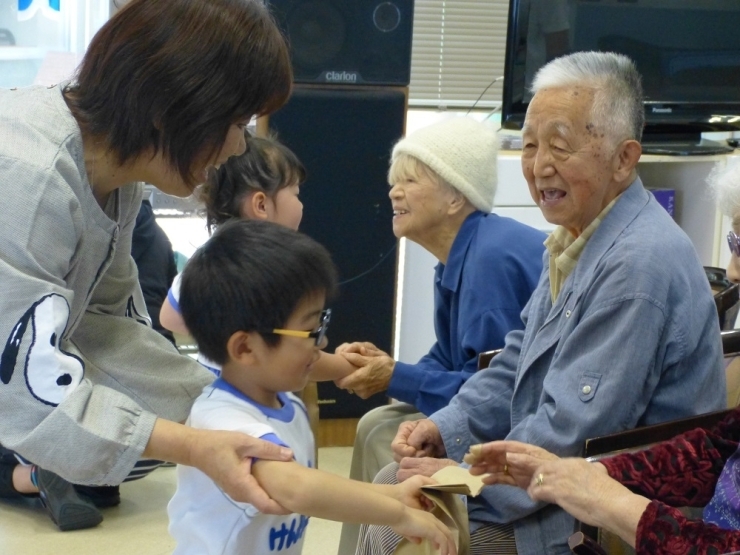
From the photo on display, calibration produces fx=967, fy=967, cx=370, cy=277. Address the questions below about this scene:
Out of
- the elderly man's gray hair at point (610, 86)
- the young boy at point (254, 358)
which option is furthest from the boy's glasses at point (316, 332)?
the elderly man's gray hair at point (610, 86)

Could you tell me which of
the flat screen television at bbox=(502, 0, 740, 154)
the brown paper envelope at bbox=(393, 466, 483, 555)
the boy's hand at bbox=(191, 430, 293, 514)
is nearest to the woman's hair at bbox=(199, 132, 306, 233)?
the brown paper envelope at bbox=(393, 466, 483, 555)

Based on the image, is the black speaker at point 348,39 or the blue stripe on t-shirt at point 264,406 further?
the black speaker at point 348,39

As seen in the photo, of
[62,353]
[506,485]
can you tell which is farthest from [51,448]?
[506,485]

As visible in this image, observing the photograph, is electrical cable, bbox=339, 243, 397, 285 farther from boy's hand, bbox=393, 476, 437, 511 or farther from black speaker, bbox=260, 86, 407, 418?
boy's hand, bbox=393, 476, 437, 511

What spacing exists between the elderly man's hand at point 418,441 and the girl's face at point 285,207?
2.47 ft

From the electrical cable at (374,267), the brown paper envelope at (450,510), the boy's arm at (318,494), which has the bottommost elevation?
the electrical cable at (374,267)

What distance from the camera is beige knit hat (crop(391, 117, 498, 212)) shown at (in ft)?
8.21

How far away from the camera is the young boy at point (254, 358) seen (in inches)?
58.1

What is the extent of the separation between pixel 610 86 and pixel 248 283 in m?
0.84

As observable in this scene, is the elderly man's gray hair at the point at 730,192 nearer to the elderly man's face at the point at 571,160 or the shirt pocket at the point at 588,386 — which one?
the elderly man's face at the point at 571,160

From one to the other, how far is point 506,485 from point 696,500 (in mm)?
333

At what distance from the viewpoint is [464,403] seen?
6.95 feet

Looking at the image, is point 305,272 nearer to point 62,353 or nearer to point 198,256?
point 198,256

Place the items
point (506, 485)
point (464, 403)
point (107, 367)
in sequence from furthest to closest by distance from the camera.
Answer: point (464, 403) < point (506, 485) < point (107, 367)
